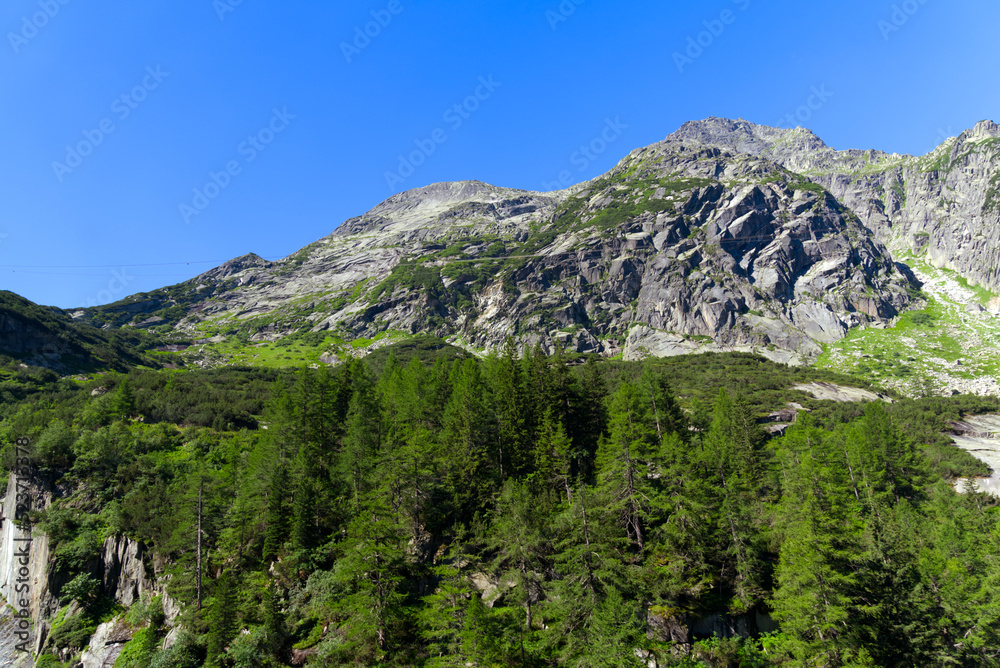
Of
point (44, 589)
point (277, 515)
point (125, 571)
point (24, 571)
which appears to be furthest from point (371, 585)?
point (24, 571)

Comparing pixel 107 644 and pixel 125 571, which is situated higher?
pixel 125 571

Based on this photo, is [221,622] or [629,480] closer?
[221,622]

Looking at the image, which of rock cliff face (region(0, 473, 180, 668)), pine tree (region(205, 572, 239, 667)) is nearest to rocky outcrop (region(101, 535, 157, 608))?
rock cliff face (region(0, 473, 180, 668))

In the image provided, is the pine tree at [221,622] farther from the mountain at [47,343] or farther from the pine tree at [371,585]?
the mountain at [47,343]

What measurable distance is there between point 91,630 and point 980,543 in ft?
293

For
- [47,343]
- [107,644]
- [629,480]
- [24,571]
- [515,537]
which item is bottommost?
[107,644]

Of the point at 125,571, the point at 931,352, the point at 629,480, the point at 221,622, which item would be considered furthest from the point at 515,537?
the point at 931,352

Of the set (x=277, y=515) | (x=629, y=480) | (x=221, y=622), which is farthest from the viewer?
(x=277, y=515)

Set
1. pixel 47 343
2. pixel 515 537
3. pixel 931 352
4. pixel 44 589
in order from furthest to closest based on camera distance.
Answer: pixel 931 352
pixel 47 343
pixel 44 589
pixel 515 537

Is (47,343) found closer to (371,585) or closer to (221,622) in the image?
(221,622)

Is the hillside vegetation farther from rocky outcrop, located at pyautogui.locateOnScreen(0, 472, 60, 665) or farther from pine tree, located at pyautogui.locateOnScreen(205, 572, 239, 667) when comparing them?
rocky outcrop, located at pyautogui.locateOnScreen(0, 472, 60, 665)

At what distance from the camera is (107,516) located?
48.6 meters

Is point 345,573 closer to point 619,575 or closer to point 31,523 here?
point 619,575

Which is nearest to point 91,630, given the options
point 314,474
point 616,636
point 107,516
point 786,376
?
point 107,516
